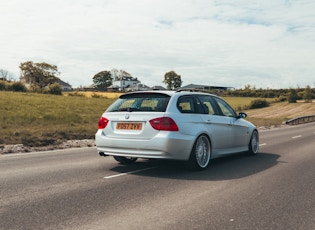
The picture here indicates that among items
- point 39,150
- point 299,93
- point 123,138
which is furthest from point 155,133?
point 299,93

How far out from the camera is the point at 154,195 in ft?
19.2

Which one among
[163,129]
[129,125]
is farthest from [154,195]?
[129,125]

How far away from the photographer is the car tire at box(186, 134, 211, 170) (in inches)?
303

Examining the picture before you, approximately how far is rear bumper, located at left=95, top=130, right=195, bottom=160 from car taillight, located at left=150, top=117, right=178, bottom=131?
0.10 metres

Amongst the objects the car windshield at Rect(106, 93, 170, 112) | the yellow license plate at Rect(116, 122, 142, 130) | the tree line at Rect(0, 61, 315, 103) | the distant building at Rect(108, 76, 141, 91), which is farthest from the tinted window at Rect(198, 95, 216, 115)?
the distant building at Rect(108, 76, 141, 91)

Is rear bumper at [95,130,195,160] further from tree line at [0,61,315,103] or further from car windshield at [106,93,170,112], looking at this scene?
tree line at [0,61,315,103]

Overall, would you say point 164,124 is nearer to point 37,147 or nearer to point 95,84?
point 37,147

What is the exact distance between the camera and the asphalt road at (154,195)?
4535 mm

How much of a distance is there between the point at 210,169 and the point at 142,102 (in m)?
2.10

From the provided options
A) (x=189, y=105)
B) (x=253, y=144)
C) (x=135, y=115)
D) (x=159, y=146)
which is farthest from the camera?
(x=253, y=144)

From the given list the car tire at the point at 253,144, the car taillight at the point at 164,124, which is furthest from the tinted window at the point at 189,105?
the car tire at the point at 253,144

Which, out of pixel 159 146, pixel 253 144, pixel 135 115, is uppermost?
pixel 135 115

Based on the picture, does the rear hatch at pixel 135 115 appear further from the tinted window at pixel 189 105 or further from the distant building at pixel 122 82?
the distant building at pixel 122 82

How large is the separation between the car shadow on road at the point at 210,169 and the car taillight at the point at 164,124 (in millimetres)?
944
